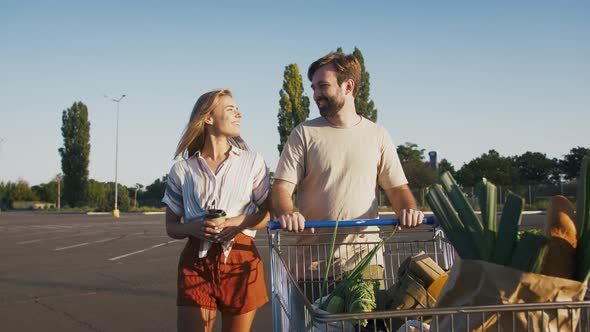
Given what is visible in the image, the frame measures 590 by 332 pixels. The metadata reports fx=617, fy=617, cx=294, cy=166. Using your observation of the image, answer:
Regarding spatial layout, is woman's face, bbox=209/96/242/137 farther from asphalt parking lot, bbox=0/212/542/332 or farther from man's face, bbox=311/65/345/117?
asphalt parking lot, bbox=0/212/542/332

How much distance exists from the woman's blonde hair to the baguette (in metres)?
1.99

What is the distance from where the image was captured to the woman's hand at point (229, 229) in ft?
9.67

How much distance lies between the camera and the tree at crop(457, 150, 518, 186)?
A: 68.6 meters

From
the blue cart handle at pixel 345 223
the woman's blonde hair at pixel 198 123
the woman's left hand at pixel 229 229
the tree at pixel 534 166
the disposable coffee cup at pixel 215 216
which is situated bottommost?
the woman's left hand at pixel 229 229

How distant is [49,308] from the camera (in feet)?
23.2

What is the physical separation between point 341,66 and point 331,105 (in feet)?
0.69

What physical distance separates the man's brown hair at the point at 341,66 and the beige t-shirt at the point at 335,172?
0.25 m

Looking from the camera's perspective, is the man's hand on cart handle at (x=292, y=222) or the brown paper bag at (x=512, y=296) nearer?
the brown paper bag at (x=512, y=296)

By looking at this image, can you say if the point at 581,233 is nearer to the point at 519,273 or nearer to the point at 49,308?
the point at 519,273

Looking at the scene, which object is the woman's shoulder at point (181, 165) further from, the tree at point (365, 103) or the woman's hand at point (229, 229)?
the tree at point (365, 103)

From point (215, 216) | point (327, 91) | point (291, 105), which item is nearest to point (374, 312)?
point (215, 216)

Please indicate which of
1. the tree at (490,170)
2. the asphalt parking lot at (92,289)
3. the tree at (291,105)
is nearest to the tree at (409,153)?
the tree at (490,170)

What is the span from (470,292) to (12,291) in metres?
7.88

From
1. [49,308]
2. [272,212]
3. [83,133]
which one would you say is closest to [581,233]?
[272,212]
